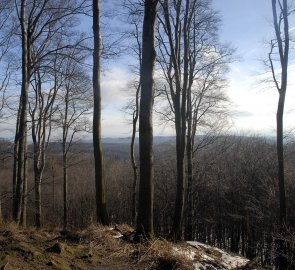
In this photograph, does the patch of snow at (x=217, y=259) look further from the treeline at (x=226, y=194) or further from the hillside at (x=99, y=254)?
the treeline at (x=226, y=194)

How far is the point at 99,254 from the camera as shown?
19.8 ft

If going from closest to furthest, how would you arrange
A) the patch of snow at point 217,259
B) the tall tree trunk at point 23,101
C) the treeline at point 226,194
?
the patch of snow at point 217,259, the tall tree trunk at point 23,101, the treeline at point 226,194

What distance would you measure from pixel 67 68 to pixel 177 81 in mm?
9519

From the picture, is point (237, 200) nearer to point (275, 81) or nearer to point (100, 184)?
point (275, 81)

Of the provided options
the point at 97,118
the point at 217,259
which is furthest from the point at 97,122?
the point at 217,259

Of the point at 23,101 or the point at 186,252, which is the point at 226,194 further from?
the point at 186,252

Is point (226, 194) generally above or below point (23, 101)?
below

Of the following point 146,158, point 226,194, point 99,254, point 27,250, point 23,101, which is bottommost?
point 226,194

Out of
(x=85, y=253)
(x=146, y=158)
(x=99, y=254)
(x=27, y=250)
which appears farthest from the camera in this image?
(x=146, y=158)

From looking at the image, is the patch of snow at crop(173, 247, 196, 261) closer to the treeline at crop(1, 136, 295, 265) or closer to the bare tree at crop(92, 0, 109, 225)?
the bare tree at crop(92, 0, 109, 225)

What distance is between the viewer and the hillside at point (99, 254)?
16.2 feet

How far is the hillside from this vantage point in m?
4.95

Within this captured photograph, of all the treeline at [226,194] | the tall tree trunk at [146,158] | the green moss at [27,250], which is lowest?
the treeline at [226,194]

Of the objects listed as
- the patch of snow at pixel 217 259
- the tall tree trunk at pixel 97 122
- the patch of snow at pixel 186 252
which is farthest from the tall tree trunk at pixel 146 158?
the tall tree trunk at pixel 97 122
